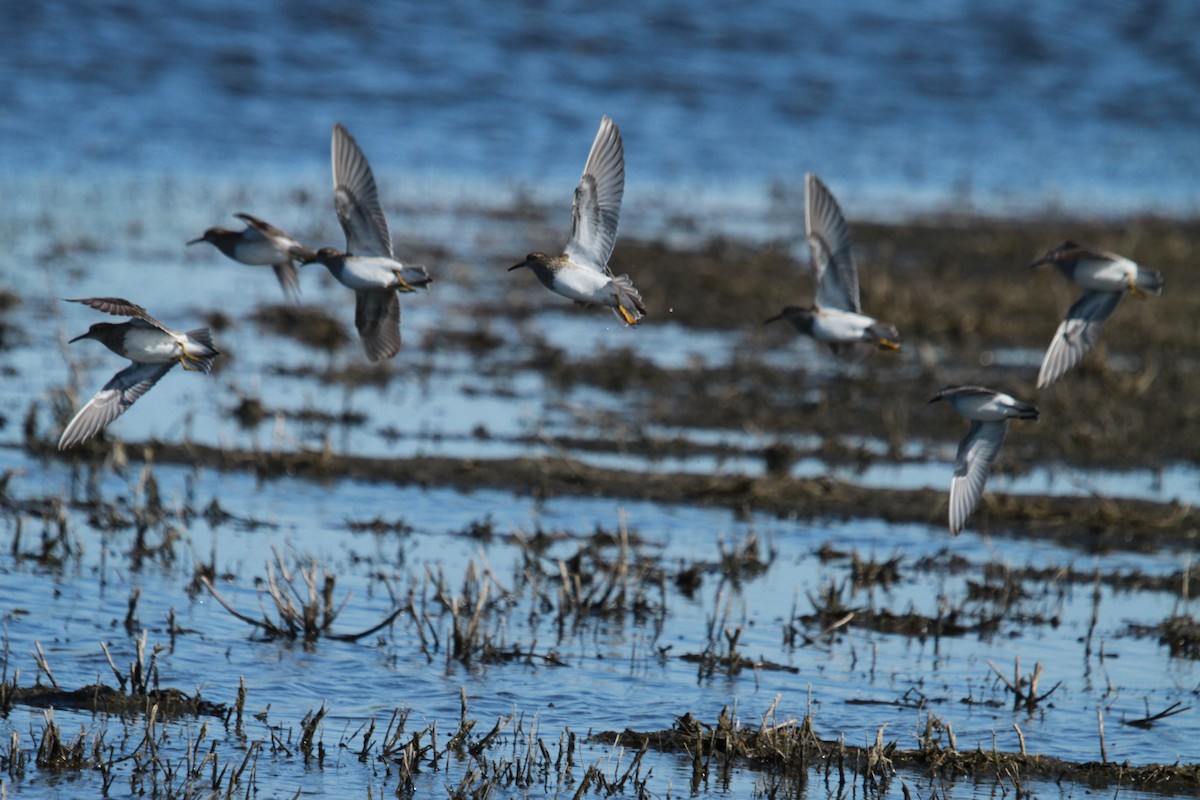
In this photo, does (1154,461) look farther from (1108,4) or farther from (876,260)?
(1108,4)

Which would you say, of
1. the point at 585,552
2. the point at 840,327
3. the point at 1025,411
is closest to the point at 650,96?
the point at 585,552

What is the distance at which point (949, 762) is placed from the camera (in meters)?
6.82

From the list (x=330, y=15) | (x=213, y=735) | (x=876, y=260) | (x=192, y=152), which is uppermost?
(x=330, y=15)

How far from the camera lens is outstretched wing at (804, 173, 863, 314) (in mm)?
7715

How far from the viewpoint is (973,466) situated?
285 inches

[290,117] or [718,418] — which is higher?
[290,117]

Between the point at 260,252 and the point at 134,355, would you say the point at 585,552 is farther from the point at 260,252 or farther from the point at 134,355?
the point at 134,355

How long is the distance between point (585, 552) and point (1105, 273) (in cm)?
321

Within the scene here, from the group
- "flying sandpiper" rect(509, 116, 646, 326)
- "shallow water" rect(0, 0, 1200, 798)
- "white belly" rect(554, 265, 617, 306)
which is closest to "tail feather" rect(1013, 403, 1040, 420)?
"shallow water" rect(0, 0, 1200, 798)

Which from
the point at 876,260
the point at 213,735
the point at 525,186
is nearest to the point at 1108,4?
the point at 525,186

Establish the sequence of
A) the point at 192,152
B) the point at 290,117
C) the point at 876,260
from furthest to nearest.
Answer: the point at 290,117 < the point at 192,152 < the point at 876,260

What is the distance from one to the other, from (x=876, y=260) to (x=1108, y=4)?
31.1m

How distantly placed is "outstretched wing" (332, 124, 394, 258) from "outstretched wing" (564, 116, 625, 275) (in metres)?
0.86

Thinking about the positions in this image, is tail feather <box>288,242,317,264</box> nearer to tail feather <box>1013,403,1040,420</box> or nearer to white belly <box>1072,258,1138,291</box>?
tail feather <box>1013,403,1040,420</box>
